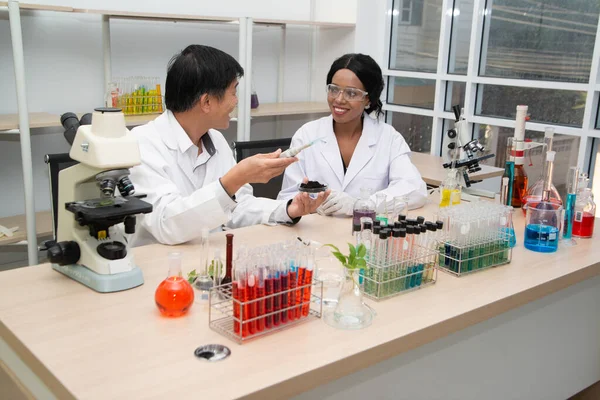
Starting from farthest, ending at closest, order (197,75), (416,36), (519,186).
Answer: (416,36), (519,186), (197,75)

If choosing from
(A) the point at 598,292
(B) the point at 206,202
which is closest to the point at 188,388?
(B) the point at 206,202

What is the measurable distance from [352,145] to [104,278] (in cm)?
159

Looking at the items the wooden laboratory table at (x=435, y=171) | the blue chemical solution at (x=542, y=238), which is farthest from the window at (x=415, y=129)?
the blue chemical solution at (x=542, y=238)

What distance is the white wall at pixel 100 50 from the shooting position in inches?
126

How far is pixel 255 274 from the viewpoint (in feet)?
4.07

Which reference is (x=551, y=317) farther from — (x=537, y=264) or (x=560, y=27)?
(x=560, y=27)

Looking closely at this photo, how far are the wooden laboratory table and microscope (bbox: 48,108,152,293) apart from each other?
192cm

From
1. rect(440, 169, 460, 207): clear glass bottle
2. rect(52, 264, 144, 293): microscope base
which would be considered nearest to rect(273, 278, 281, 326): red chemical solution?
rect(52, 264, 144, 293): microscope base

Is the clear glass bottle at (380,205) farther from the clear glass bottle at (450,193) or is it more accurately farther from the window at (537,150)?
the window at (537,150)

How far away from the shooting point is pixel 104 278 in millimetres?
1452

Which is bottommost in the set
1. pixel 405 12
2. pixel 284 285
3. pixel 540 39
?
pixel 284 285

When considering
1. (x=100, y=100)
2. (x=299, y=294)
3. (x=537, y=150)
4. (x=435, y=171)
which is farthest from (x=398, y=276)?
(x=100, y=100)

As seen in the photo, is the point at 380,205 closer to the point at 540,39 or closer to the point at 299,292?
the point at 299,292

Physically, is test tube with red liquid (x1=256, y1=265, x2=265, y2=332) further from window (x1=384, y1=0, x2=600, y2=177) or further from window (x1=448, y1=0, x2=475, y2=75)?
window (x1=448, y1=0, x2=475, y2=75)
